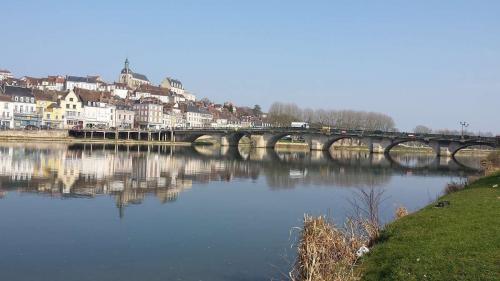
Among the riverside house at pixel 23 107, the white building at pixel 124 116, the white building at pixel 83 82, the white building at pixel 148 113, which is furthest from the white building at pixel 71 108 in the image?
the white building at pixel 83 82

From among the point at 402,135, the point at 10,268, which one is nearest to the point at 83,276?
the point at 10,268

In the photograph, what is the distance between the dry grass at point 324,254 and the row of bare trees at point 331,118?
12352 cm

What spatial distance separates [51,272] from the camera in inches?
494

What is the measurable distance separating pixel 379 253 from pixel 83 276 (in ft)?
22.3

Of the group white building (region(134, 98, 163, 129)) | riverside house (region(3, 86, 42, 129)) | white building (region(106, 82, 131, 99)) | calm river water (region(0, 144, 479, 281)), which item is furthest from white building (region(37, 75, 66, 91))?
calm river water (region(0, 144, 479, 281))

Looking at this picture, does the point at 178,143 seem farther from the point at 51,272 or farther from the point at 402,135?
the point at 51,272

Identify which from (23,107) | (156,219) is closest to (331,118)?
(23,107)

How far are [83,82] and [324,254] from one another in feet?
448

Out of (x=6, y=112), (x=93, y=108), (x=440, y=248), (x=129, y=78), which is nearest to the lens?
(x=440, y=248)

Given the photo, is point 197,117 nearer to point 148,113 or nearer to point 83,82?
point 148,113

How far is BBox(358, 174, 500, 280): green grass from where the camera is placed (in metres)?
9.04

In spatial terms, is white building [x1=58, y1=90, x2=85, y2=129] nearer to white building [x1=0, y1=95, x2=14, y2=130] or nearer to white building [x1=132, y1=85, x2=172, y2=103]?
white building [x1=0, y1=95, x2=14, y2=130]

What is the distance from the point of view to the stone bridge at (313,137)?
81.4 m

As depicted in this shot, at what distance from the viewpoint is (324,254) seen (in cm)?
1052
